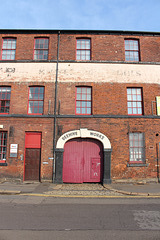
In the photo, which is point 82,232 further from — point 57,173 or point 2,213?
point 57,173

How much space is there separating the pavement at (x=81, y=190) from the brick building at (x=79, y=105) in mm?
541

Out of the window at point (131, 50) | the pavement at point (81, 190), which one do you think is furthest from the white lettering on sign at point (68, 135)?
the window at point (131, 50)

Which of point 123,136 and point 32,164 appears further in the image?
point 123,136

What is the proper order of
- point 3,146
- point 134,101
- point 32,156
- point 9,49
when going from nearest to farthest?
point 32,156 → point 3,146 → point 134,101 → point 9,49

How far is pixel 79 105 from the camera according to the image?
1288cm

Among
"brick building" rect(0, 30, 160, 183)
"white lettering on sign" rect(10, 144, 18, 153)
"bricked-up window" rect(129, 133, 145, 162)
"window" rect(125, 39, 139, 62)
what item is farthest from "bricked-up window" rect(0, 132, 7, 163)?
"window" rect(125, 39, 139, 62)

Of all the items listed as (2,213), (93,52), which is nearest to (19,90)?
(93,52)

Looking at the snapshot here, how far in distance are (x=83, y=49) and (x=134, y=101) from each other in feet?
17.7

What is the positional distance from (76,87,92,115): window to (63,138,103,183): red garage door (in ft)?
6.66

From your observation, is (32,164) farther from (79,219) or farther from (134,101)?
(134,101)

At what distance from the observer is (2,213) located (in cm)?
627

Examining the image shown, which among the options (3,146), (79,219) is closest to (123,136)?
(79,219)

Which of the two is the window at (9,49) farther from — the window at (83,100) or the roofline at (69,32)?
the window at (83,100)

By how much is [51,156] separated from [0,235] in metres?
7.56
